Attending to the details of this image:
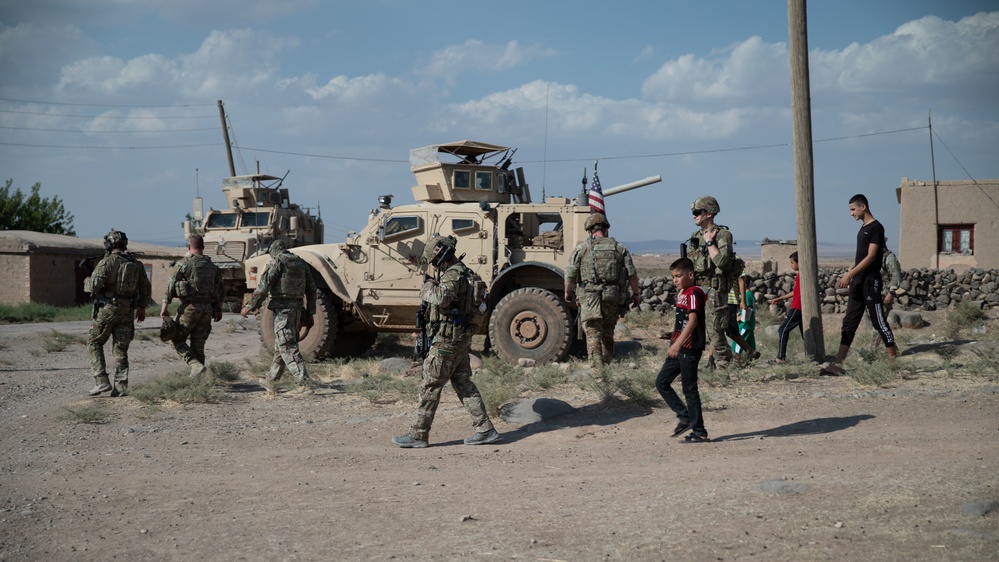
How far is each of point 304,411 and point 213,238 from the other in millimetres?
13086

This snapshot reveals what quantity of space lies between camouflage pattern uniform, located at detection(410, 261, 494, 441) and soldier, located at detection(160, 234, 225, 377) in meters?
3.76

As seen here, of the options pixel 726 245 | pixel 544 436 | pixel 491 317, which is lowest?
pixel 544 436

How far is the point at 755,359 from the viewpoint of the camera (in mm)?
9711

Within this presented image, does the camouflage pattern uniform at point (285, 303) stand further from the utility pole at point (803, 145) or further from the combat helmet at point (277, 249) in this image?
the utility pole at point (803, 145)

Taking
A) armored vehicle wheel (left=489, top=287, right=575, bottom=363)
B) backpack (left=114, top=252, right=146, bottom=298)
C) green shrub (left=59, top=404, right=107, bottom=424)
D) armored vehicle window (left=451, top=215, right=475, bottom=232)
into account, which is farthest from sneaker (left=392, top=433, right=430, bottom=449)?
armored vehicle window (left=451, top=215, right=475, bottom=232)

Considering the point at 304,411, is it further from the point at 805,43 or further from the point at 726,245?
the point at 805,43

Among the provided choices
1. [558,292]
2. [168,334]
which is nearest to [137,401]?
[168,334]

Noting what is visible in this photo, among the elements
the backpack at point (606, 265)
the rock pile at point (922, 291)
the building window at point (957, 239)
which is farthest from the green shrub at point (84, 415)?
the building window at point (957, 239)

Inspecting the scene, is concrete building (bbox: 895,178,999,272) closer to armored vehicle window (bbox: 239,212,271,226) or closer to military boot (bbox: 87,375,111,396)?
armored vehicle window (bbox: 239,212,271,226)

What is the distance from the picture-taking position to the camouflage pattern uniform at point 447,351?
645cm

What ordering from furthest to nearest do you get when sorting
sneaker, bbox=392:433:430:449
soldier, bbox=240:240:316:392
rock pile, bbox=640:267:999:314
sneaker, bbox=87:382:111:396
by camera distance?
rock pile, bbox=640:267:999:314
soldier, bbox=240:240:316:392
sneaker, bbox=87:382:111:396
sneaker, bbox=392:433:430:449

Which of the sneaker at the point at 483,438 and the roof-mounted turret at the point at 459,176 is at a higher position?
the roof-mounted turret at the point at 459,176

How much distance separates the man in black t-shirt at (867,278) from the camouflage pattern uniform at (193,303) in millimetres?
6574

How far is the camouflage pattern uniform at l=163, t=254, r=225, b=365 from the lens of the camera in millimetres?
9242
